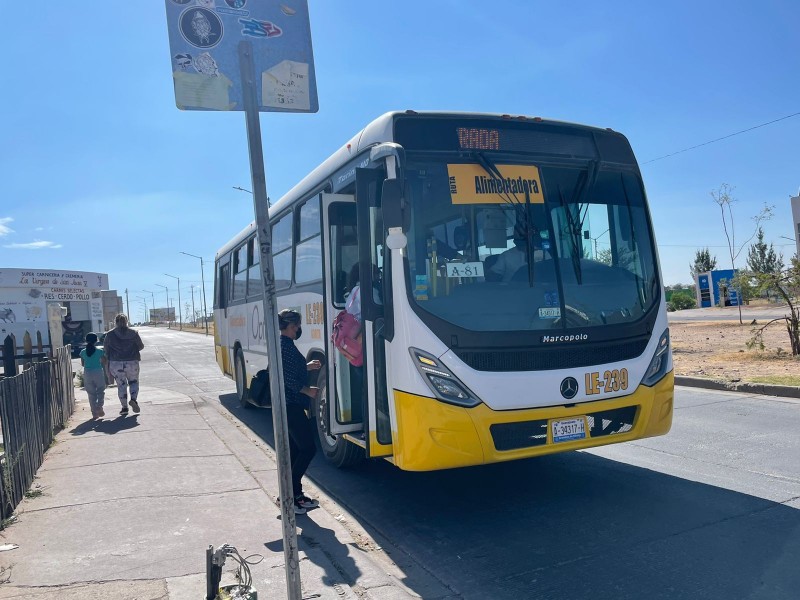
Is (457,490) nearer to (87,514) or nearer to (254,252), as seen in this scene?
(87,514)

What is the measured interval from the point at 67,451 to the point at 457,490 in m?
5.26

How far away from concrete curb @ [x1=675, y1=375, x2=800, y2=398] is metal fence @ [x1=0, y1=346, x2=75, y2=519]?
33.9ft

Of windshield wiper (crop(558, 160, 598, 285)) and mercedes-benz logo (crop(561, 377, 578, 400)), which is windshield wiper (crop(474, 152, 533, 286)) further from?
mercedes-benz logo (crop(561, 377, 578, 400))

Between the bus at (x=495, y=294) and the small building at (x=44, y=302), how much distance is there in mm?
39509

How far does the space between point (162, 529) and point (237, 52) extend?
12.6 feet

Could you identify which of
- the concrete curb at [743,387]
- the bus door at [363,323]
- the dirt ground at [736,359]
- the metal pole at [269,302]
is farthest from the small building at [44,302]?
the metal pole at [269,302]

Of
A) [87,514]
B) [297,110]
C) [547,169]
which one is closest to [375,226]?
[547,169]

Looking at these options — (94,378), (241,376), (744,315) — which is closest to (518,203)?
(241,376)

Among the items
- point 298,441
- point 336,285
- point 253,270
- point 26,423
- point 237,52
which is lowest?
point 298,441

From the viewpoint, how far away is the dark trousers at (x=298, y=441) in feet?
19.1

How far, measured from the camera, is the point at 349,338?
5.73 meters

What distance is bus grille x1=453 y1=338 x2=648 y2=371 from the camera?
16.6ft

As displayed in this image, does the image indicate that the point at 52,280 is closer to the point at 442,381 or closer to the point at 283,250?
the point at 283,250

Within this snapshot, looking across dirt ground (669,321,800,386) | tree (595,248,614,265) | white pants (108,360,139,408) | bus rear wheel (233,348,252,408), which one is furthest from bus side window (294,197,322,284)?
dirt ground (669,321,800,386)
